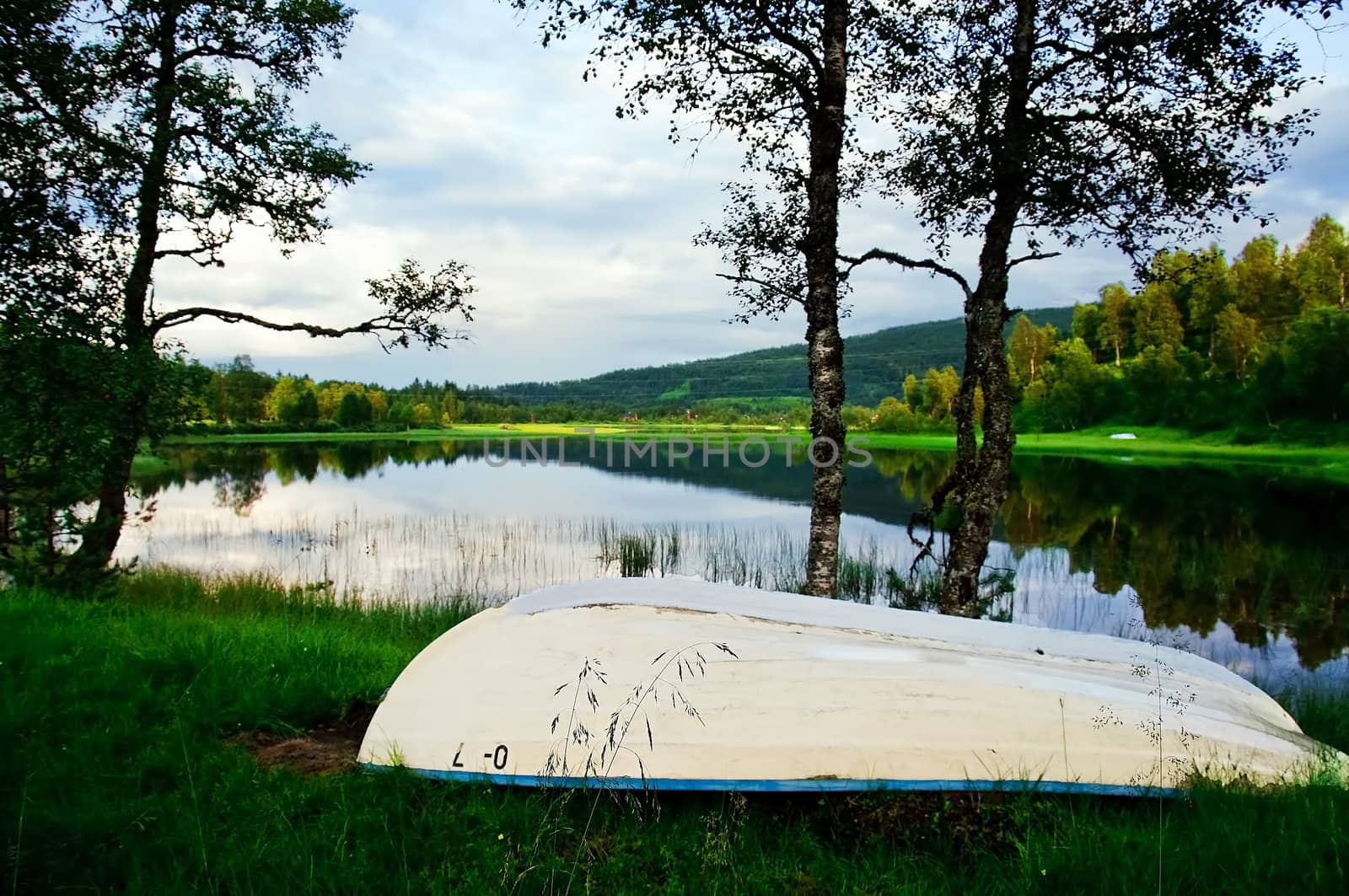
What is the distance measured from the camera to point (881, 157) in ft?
25.5

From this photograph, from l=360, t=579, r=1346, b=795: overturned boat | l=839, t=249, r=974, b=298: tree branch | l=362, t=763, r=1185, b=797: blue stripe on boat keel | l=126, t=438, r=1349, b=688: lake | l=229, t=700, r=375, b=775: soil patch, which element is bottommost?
l=126, t=438, r=1349, b=688: lake

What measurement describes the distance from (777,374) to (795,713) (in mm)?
97869

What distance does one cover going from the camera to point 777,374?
3907 inches

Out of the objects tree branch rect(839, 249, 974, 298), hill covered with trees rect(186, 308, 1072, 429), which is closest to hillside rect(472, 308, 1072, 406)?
hill covered with trees rect(186, 308, 1072, 429)

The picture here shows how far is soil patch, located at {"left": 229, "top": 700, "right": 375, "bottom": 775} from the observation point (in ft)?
10.7

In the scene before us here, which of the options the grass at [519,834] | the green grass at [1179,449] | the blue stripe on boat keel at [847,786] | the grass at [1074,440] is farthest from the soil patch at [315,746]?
the green grass at [1179,449]

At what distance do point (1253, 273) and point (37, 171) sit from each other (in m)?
70.5

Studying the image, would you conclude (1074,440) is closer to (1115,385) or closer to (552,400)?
(1115,385)

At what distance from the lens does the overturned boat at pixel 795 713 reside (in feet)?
9.36

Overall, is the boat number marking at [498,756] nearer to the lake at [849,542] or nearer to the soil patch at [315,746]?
the soil patch at [315,746]

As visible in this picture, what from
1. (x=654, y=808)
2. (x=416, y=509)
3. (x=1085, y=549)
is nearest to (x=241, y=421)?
(x=416, y=509)

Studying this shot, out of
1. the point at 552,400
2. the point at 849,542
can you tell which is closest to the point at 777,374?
the point at 552,400

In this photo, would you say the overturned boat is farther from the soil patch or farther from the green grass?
the green grass

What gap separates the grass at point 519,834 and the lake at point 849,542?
12.5 feet
